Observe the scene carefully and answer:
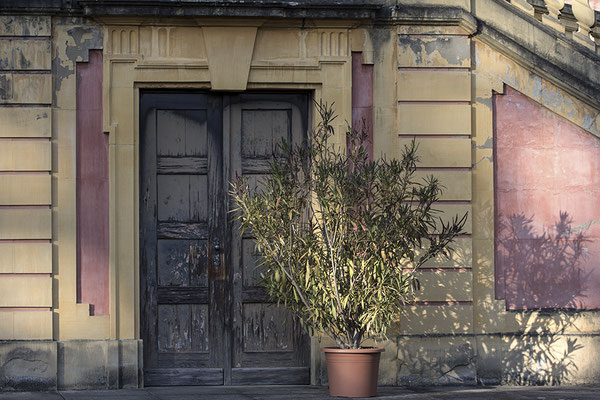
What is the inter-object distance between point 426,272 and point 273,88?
2.30 metres

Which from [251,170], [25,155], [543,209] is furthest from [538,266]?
[25,155]

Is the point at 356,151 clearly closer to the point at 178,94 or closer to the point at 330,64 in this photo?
the point at 330,64

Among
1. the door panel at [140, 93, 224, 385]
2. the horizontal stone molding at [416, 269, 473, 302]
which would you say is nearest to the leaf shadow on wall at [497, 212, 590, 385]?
the horizontal stone molding at [416, 269, 473, 302]

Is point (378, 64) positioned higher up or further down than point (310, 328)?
higher up

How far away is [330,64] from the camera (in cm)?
996

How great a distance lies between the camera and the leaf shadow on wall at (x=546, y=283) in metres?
9.95

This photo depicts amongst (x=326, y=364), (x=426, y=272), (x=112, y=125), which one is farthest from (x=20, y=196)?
(x=426, y=272)

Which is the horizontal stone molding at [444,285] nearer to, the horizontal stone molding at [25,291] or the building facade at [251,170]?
the building facade at [251,170]

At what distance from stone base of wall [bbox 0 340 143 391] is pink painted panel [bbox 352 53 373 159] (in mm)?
2986

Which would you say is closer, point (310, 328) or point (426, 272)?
point (310, 328)

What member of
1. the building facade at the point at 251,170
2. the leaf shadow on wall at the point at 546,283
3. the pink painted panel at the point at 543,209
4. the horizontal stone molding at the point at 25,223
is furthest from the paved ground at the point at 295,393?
the horizontal stone molding at the point at 25,223

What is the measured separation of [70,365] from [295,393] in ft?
6.90

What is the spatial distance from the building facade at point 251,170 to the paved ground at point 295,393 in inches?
8.5

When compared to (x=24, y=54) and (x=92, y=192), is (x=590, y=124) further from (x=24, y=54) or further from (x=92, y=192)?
(x=24, y=54)
